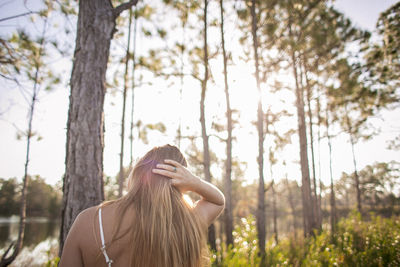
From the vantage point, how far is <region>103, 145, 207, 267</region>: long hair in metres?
1.10

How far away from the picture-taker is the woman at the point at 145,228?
1.10m

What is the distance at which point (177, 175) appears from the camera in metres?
1.23

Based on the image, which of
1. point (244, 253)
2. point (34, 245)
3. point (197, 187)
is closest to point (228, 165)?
point (244, 253)

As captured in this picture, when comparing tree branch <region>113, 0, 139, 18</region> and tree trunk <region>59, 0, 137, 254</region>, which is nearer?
tree trunk <region>59, 0, 137, 254</region>

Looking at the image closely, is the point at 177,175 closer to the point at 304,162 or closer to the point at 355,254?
the point at 355,254

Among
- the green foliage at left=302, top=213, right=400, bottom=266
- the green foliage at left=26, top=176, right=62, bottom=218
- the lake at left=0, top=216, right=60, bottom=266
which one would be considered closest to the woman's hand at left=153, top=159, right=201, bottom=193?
the green foliage at left=302, top=213, right=400, bottom=266

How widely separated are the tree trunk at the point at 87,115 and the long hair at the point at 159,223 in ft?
3.79

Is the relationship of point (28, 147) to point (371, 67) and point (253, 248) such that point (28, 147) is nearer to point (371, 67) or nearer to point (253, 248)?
point (253, 248)

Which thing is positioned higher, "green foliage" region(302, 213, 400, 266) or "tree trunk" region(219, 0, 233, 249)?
"tree trunk" region(219, 0, 233, 249)

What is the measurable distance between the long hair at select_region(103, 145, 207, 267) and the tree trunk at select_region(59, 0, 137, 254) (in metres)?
1.16

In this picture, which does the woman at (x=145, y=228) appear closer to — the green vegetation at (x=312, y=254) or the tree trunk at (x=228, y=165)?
the green vegetation at (x=312, y=254)

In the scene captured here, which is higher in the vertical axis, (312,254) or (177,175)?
(177,175)

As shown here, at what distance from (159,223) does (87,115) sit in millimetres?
1610

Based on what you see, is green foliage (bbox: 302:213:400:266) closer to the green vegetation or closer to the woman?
the green vegetation
